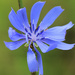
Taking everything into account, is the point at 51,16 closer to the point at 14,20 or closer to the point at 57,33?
the point at 57,33

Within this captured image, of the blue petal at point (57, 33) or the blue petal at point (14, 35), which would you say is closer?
the blue petal at point (14, 35)

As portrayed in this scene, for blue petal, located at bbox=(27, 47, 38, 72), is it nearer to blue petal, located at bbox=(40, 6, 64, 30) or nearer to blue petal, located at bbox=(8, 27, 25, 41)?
blue petal, located at bbox=(8, 27, 25, 41)

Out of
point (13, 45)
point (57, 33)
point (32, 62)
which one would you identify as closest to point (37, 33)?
point (57, 33)

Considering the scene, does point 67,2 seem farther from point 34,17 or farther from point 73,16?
point 34,17

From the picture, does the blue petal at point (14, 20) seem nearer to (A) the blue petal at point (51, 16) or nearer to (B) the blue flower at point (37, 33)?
(B) the blue flower at point (37, 33)

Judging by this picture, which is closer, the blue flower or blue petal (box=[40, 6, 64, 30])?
the blue flower

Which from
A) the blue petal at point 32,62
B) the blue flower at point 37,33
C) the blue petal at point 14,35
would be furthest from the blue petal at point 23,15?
the blue petal at point 32,62

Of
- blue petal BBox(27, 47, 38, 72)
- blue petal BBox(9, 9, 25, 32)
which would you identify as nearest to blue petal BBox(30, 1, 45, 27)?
blue petal BBox(9, 9, 25, 32)

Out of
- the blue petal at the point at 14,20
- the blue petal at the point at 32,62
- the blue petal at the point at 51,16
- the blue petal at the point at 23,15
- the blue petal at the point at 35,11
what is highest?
the blue petal at the point at 35,11

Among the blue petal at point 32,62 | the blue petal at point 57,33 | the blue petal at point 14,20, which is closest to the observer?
the blue petal at point 32,62

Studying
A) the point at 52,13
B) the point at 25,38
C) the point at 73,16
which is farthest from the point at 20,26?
the point at 73,16

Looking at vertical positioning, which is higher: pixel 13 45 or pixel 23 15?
pixel 23 15
